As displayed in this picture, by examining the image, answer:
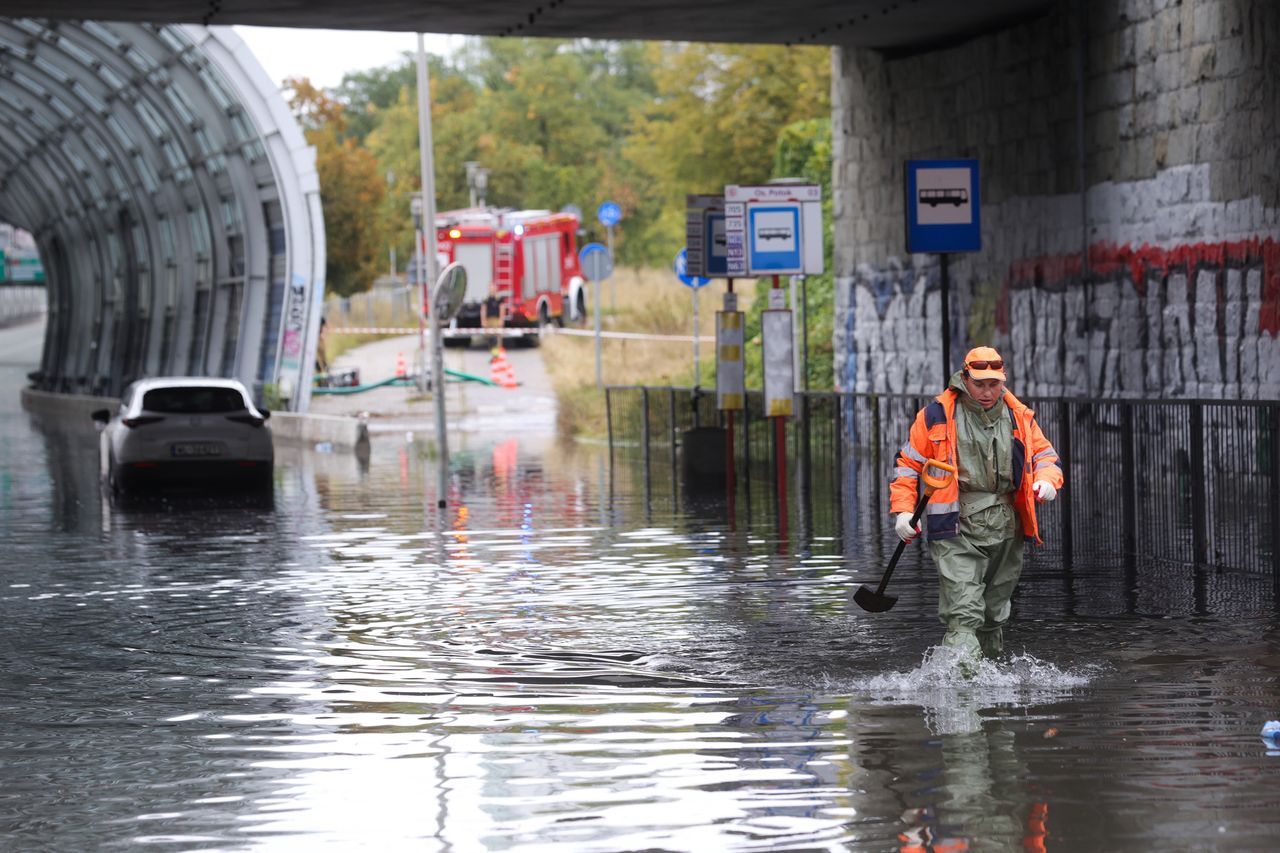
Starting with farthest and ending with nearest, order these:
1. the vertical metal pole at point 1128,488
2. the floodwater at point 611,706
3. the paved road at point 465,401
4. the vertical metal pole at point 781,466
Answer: the paved road at point 465,401 → the vertical metal pole at point 781,466 → the vertical metal pole at point 1128,488 → the floodwater at point 611,706

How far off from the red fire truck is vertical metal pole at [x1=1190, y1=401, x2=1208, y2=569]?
45.5 meters

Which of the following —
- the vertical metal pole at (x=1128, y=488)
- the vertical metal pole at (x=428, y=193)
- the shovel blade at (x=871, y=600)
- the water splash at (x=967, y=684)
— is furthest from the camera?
the vertical metal pole at (x=428, y=193)

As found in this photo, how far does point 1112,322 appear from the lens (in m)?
20.2

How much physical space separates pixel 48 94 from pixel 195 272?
15.5ft

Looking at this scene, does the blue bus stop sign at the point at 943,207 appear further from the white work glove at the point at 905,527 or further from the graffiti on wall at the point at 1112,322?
the white work glove at the point at 905,527

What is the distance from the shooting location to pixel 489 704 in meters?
9.27

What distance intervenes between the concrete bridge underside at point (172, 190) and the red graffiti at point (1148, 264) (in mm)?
17403

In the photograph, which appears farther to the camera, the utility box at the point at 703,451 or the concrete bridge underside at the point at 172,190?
the concrete bridge underside at the point at 172,190

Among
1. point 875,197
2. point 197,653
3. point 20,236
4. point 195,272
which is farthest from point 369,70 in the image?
point 197,653

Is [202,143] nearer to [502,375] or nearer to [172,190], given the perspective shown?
[172,190]

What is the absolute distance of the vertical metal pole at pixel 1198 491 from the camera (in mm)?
13859

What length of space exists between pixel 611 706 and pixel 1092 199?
498 inches

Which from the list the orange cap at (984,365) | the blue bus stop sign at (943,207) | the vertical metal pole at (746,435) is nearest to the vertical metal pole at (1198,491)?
the blue bus stop sign at (943,207)

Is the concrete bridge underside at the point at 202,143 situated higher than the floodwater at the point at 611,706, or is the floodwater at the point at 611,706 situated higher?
the concrete bridge underside at the point at 202,143
